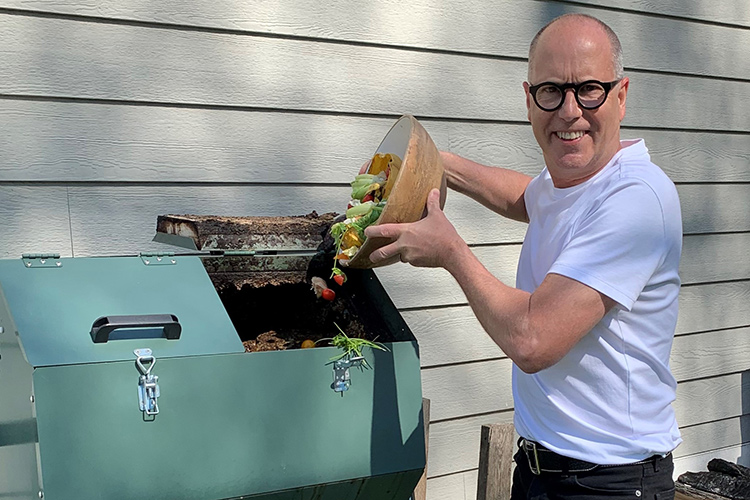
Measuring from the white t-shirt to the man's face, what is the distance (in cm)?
5

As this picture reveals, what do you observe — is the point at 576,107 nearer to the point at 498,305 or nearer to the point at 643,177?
the point at 643,177

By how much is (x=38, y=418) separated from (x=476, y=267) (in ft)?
3.41

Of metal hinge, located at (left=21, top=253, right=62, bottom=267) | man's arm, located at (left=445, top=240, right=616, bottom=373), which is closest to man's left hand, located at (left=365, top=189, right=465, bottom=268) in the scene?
man's arm, located at (left=445, top=240, right=616, bottom=373)

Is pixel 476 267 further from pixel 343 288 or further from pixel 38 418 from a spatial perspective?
pixel 38 418

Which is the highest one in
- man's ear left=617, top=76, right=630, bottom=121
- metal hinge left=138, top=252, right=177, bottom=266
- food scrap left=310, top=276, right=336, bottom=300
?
man's ear left=617, top=76, right=630, bottom=121

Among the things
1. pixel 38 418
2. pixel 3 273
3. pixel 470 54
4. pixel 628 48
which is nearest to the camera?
→ pixel 38 418

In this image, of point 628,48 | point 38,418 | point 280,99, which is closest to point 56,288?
point 38,418

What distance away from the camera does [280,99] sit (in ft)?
9.20

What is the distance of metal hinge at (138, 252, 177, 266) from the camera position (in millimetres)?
2004

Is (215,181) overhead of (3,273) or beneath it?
overhead

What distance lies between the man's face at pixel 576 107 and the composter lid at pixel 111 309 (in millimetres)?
954

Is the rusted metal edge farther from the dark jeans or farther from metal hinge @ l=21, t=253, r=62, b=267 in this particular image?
the dark jeans

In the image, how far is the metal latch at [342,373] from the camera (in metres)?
1.91

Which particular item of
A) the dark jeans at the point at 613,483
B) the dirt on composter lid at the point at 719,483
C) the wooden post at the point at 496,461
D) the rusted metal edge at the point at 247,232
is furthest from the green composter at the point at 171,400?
the dirt on composter lid at the point at 719,483
